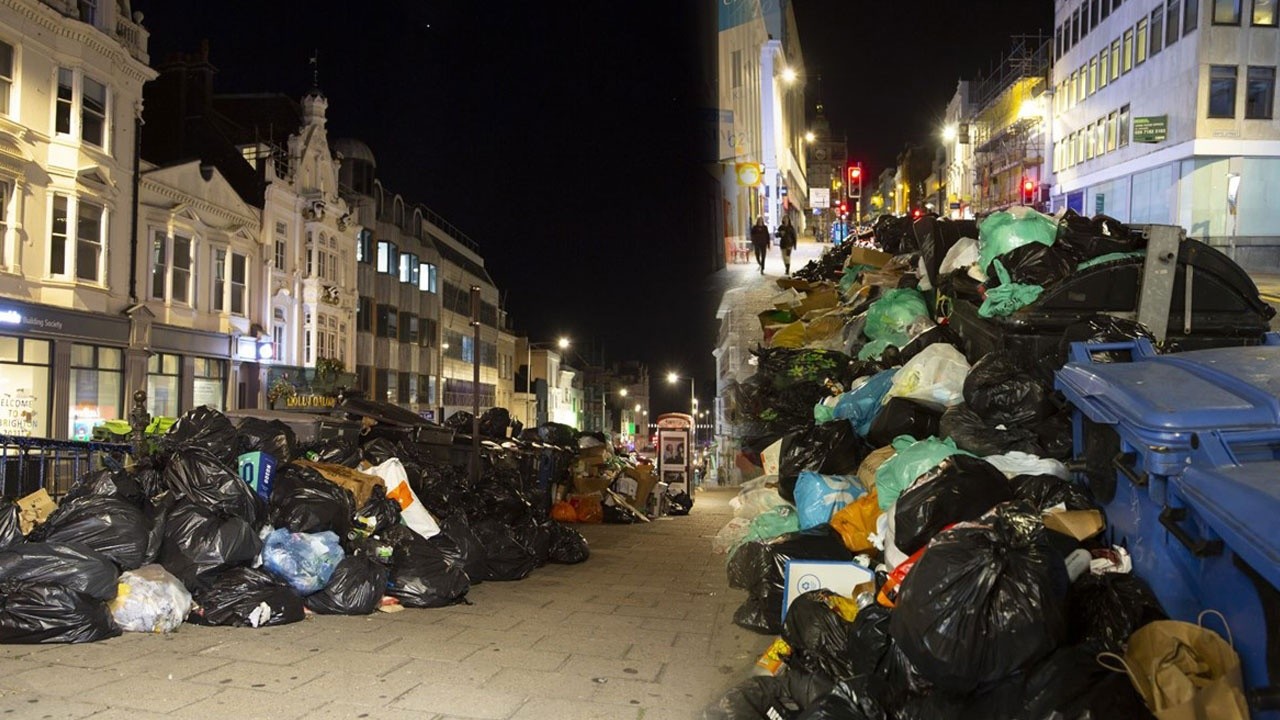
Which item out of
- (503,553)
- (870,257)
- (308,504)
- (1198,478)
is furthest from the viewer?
(870,257)

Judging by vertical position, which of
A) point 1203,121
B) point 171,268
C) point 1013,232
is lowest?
point 1013,232

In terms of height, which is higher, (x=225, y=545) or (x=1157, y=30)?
(x=1157, y=30)

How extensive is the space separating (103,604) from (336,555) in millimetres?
1441

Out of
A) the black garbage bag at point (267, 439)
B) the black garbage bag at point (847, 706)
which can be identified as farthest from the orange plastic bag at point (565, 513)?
the black garbage bag at point (847, 706)

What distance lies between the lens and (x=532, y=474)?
14.0m

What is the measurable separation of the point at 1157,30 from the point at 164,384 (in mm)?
32199

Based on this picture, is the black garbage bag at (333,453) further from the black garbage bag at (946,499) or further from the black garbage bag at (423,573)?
the black garbage bag at (946,499)

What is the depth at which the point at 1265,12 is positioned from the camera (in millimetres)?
28188

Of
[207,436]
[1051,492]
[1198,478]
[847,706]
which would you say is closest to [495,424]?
[207,436]

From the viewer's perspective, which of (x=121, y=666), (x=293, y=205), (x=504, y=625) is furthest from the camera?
(x=293, y=205)

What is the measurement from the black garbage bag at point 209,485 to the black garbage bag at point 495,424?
8110 millimetres

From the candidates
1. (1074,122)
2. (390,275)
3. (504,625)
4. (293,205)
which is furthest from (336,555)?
(1074,122)

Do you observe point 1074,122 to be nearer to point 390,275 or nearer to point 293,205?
point 390,275

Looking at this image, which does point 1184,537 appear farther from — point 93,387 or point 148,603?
point 93,387
